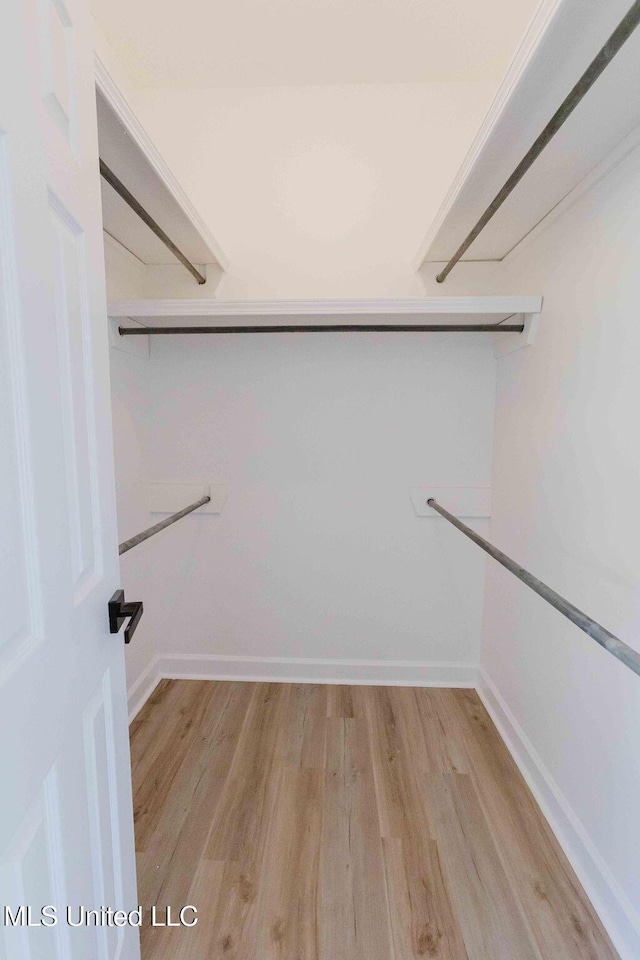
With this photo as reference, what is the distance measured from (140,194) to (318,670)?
2.13 meters

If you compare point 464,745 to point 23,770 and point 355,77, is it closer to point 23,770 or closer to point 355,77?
point 23,770

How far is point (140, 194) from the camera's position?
4.64 ft

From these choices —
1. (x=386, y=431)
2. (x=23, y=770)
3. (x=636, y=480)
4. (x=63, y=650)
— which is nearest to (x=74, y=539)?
(x=63, y=650)

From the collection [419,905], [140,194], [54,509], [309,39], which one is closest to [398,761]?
[419,905]

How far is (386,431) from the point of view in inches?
84.2

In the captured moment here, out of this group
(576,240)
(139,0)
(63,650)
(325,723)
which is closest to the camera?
(63,650)

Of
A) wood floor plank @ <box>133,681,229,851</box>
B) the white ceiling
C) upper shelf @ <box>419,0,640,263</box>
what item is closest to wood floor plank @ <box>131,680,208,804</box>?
wood floor plank @ <box>133,681,229,851</box>

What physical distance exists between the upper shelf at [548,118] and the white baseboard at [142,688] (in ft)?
7.39

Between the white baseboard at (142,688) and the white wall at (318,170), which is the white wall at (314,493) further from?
the white wall at (318,170)

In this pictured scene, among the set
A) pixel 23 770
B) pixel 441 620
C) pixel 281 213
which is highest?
pixel 281 213

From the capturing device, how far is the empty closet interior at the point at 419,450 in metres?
1.22

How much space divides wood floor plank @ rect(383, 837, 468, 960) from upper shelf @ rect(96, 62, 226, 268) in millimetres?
2134

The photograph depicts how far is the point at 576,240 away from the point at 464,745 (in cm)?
189

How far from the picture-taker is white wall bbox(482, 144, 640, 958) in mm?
1166
